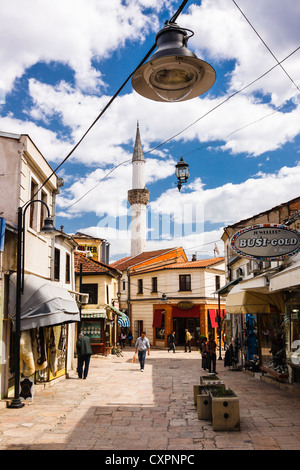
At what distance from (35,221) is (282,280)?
24.7 feet

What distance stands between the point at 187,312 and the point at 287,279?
28461 millimetres

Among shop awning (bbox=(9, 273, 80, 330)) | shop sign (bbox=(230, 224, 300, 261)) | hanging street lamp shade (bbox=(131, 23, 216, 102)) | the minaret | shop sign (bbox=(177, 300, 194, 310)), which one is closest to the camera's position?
hanging street lamp shade (bbox=(131, 23, 216, 102))

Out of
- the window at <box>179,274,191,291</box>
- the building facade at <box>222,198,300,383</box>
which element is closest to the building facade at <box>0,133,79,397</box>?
the building facade at <box>222,198,300,383</box>

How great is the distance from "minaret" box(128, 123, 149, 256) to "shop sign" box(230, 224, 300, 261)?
41.9m

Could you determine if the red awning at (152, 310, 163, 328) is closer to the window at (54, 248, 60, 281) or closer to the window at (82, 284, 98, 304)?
the window at (82, 284, 98, 304)

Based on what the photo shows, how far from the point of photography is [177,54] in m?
4.10

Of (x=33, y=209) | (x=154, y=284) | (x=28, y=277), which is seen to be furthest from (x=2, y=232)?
(x=154, y=284)

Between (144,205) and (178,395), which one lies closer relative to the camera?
(178,395)

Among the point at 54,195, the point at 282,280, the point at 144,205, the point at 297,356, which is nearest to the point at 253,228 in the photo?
the point at 282,280

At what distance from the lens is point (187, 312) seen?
120ft

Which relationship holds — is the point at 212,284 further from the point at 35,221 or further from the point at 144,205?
the point at 35,221

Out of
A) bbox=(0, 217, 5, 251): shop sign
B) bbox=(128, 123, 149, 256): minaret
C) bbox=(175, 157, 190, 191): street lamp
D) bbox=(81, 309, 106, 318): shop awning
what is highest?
bbox=(128, 123, 149, 256): minaret

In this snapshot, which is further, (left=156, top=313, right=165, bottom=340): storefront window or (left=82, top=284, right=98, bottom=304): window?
(left=156, top=313, right=165, bottom=340): storefront window

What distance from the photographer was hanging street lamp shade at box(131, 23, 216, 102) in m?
4.16
